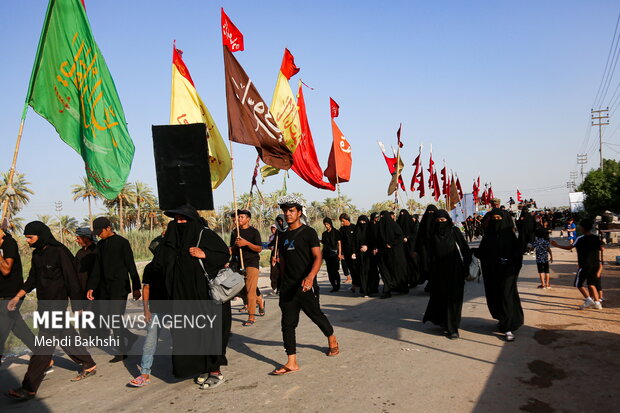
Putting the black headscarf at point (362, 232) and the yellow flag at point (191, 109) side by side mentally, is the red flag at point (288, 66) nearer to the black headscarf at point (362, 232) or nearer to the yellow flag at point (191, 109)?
the yellow flag at point (191, 109)

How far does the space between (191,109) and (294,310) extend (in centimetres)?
514

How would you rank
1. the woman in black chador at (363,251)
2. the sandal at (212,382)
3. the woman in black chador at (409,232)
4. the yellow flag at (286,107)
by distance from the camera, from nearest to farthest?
the sandal at (212,382)
the woman in black chador at (363,251)
the yellow flag at (286,107)
the woman in black chador at (409,232)

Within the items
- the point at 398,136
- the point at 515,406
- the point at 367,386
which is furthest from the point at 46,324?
the point at 398,136

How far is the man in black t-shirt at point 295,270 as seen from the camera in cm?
501

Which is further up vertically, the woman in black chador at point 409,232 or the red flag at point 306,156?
the red flag at point 306,156

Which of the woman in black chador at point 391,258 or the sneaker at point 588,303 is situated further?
the woman in black chador at point 391,258

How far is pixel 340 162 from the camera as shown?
1301 centimetres

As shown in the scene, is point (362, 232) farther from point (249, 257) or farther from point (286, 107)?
point (249, 257)

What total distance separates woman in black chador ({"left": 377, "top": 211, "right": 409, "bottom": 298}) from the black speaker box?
4.86 m

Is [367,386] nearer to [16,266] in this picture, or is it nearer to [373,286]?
[16,266]

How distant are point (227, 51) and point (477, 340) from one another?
228 inches

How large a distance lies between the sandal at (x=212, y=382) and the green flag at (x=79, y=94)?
3013 millimetres

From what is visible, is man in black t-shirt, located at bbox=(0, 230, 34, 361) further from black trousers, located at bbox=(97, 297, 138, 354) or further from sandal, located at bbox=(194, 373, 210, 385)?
sandal, located at bbox=(194, 373, 210, 385)

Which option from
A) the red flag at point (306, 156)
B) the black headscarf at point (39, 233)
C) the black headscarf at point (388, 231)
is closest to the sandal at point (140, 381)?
the black headscarf at point (39, 233)
